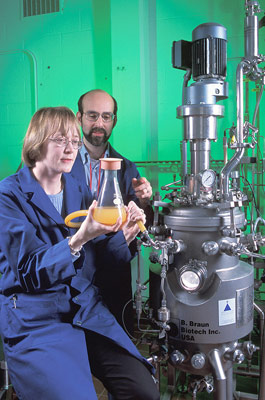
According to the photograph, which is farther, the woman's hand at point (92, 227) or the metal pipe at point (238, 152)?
the metal pipe at point (238, 152)

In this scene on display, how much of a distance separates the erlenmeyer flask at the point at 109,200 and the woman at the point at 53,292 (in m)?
0.02

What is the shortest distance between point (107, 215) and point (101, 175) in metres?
0.90

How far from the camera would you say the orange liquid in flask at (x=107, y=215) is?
1.11 m

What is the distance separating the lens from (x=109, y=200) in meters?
1.16

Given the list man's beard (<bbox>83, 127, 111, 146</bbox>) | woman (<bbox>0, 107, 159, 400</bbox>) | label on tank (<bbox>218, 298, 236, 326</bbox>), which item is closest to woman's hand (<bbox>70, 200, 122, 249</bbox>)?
woman (<bbox>0, 107, 159, 400</bbox>)

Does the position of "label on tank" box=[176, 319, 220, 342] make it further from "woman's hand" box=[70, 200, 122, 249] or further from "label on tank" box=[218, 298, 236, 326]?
"woman's hand" box=[70, 200, 122, 249]

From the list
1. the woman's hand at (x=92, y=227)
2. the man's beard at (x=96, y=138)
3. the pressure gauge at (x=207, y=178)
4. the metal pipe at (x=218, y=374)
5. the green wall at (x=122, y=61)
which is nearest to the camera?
the woman's hand at (x=92, y=227)

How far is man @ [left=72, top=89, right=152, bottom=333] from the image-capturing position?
1.74m

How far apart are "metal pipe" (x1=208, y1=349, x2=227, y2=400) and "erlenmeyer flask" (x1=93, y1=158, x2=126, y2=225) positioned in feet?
1.94

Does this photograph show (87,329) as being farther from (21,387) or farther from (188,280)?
(188,280)

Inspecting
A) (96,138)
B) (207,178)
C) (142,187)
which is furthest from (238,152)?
(96,138)

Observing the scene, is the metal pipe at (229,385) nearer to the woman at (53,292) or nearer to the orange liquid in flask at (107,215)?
the woman at (53,292)

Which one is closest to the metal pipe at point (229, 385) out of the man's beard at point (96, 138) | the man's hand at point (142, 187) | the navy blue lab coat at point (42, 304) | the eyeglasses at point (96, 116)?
the navy blue lab coat at point (42, 304)

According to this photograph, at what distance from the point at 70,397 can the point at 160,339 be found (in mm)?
427
